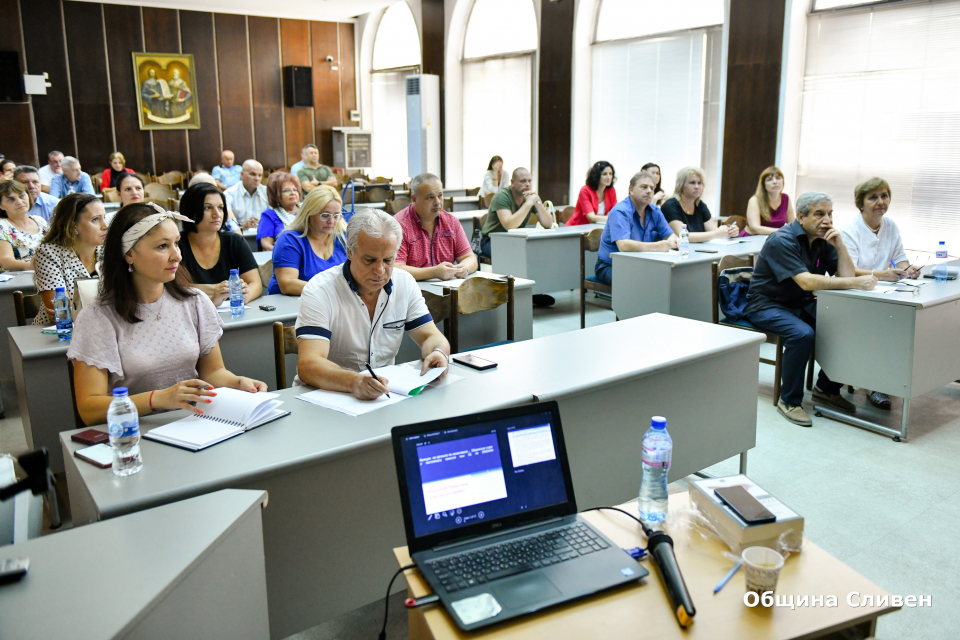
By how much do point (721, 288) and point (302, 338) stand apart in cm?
295

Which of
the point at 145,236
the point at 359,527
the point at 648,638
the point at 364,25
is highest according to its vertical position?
the point at 364,25

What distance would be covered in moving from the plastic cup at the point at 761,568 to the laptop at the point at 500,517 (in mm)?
203

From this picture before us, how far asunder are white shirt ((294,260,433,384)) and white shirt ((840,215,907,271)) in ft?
10.0

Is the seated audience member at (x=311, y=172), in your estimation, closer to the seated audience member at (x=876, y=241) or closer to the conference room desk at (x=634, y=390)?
the seated audience member at (x=876, y=241)

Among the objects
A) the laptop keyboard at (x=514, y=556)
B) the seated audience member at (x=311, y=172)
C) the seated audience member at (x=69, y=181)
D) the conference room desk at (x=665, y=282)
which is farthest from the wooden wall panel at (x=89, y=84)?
the laptop keyboard at (x=514, y=556)

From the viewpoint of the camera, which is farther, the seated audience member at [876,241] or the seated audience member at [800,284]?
the seated audience member at [876,241]

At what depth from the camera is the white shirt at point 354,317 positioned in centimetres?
253

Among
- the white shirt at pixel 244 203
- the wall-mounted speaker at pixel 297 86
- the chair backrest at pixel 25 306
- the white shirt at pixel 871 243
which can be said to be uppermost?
the wall-mounted speaker at pixel 297 86

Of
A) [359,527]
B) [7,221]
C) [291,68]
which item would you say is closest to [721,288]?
[359,527]

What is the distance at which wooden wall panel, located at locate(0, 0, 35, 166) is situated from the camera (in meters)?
11.8

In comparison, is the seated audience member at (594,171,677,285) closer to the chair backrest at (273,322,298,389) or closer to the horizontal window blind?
the horizontal window blind

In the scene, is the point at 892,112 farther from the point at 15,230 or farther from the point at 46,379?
the point at 15,230

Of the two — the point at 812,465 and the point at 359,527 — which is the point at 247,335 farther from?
the point at 812,465

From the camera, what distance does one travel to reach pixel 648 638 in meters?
1.26
